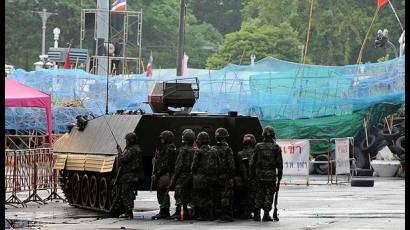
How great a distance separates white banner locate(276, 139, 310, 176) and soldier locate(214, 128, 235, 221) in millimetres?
13065

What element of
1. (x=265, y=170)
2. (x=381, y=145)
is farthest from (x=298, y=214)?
(x=381, y=145)

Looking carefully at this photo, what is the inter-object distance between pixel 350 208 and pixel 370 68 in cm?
1653

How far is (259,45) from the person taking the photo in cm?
7806

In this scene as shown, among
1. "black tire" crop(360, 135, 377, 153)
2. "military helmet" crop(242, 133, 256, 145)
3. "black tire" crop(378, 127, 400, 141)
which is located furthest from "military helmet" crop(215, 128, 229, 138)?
"black tire" crop(378, 127, 400, 141)

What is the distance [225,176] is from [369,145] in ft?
67.2

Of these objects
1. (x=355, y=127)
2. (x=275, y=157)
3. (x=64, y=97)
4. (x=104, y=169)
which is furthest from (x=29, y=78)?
(x=275, y=157)

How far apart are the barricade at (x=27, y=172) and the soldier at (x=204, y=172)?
5.75 metres

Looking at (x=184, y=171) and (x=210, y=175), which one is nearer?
(x=210, y=175)

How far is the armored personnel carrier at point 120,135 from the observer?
881 inches

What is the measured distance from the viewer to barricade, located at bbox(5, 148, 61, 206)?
84.9 ft

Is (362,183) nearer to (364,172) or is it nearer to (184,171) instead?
(364,172)

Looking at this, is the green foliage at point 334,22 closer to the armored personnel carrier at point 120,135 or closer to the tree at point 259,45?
the tree at point 259,45

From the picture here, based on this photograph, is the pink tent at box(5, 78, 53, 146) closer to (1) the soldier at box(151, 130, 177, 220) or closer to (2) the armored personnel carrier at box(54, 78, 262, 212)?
(2) the armored personnel carrier at box(54, 78, 262, 212)

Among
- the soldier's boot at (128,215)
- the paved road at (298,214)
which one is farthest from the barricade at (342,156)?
the soldier's boot at (128,215)
